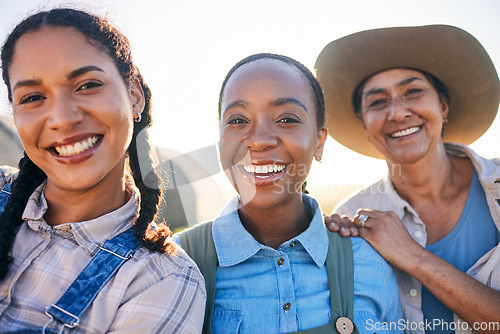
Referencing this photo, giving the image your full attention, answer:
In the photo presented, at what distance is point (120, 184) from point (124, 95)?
45cm

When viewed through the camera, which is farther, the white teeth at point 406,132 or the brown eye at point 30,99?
the white teeth at point 406,132

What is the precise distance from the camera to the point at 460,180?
3.18m

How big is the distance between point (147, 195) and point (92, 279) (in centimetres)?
57

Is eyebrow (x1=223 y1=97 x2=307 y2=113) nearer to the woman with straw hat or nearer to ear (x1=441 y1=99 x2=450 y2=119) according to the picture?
the woman with straw hat

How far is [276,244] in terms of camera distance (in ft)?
8.13

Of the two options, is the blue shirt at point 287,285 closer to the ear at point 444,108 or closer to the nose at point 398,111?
the nose at point 398,111

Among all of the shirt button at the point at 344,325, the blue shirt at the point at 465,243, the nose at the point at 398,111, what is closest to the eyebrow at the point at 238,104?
the shirt button at the point at 344,325

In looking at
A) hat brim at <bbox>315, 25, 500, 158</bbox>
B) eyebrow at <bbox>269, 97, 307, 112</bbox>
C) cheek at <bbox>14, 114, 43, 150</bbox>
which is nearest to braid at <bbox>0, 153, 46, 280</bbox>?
cheek at <bbox>14, 114, 43, 150</bbox>

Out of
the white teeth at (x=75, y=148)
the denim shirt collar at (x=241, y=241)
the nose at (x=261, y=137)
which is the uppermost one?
the nose at (x=261, y=137)

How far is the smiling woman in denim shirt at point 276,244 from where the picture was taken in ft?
6.86

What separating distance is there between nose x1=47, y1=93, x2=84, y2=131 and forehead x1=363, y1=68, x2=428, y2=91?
2.34 metres

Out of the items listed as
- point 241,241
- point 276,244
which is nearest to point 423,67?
point 276,244

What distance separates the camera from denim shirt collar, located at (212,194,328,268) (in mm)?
2233

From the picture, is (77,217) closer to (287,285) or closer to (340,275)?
(287,285)
